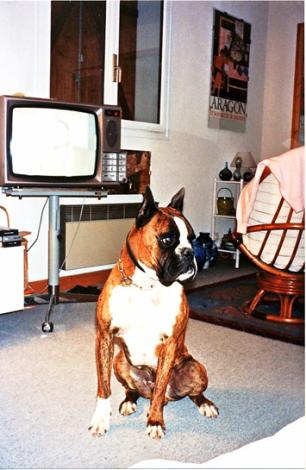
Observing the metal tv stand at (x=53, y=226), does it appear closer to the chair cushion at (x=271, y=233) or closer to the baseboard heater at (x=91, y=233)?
the baseboard heater at (x=91, y=233)

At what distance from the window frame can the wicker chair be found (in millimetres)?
1163

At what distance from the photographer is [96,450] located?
137 centimetres

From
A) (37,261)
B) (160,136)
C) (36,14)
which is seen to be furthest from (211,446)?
(160,136)

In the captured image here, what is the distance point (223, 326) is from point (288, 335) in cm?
31

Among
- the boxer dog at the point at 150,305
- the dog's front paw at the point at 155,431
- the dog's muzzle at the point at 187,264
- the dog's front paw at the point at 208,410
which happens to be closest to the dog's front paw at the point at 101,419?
the boxer dog at the point at 150,305

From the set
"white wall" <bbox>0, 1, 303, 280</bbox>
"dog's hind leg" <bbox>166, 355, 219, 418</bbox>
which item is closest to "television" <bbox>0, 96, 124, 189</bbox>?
"white wall" <bbox>0, 1, 303, 280</bbox>

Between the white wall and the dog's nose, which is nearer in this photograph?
the dog's nose

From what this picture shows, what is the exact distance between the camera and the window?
3053mm

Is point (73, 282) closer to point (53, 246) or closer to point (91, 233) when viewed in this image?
point (91, 233)

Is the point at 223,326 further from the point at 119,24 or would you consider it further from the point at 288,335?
the point at 119,24

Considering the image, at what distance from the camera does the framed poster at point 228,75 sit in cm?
383

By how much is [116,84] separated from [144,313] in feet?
7.54

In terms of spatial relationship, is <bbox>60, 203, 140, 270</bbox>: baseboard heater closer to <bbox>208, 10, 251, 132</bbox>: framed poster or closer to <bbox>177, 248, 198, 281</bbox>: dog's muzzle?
<bbox>208, 10, 251, 132</bbox>: framed poster

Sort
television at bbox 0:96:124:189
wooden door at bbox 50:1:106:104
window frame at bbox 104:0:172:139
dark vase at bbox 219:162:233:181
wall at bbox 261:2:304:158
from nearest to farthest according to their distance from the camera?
television at bbox 0:96:124:189 → wall at bbox 261:2:304:158 → wooden door at bbox 50:1:106:104 → window frame at bbox 104:0:172:139 → dark vase at bbox 219:162:233:181
